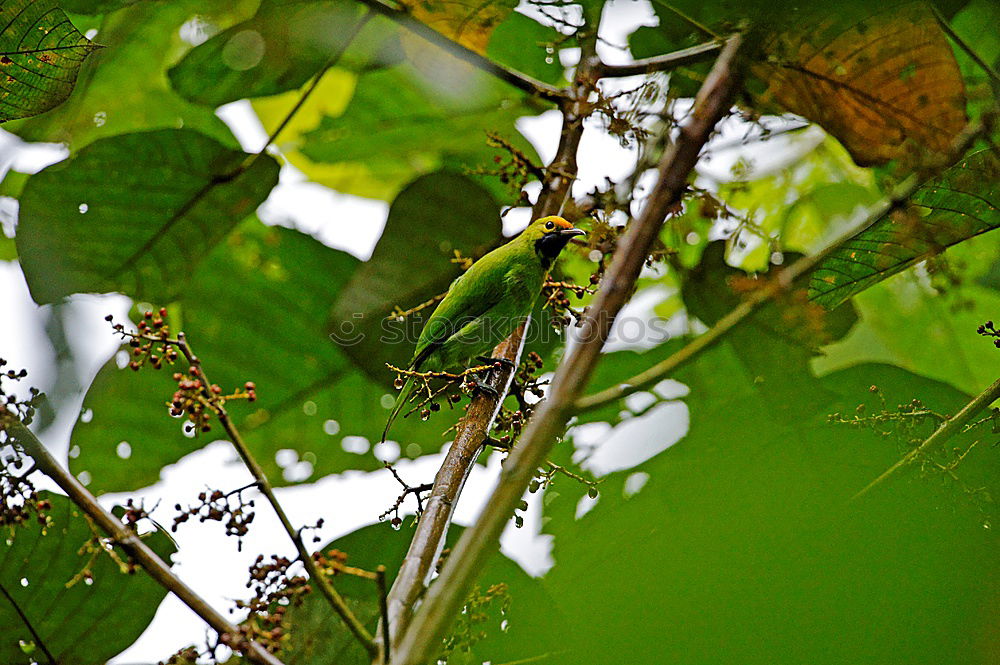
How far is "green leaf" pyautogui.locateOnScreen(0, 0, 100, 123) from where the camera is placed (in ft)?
3.40

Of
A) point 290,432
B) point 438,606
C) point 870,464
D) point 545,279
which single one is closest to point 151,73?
point 290,432

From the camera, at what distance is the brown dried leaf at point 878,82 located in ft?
3.20

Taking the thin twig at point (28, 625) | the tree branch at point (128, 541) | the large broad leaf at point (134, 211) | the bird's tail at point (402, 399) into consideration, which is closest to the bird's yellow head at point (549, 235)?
the bird's tail at point (402, 399)

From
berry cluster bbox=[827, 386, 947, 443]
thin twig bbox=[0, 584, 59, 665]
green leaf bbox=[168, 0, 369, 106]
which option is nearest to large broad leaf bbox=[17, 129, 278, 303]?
green leaf bbox=[168, 0, 369, 106]

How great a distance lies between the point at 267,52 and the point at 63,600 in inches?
38.6

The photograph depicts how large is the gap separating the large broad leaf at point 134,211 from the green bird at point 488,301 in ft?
1.42

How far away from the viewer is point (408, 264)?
1559mm

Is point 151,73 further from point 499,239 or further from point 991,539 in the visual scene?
point 991,539

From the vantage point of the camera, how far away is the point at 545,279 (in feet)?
4.86

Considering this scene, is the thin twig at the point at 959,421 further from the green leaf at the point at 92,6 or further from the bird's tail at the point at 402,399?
the green leaf at the point at 92,6

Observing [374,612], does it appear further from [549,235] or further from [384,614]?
[549,235]

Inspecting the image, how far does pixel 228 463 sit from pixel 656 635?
1.49m

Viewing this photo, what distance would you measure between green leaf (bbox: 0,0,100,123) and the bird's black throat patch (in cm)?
74

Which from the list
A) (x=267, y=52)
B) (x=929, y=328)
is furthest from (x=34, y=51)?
(x=929, y=328)
